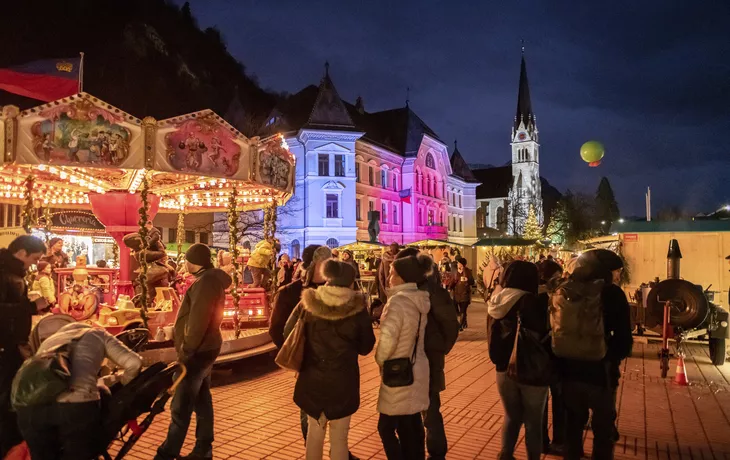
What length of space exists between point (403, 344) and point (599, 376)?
1569 mm

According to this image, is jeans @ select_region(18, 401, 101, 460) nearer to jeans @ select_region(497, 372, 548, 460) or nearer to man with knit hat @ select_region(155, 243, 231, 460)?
man with knit hat @ select_region(155, 243, 231, 460)

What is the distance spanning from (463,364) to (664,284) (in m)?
3.53

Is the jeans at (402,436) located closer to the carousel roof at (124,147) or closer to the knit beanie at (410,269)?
the knit beanie at (410,269)

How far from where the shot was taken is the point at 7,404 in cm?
400

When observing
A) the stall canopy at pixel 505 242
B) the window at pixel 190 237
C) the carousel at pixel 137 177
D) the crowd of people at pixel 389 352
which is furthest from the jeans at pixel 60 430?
the window at pixel 190 237

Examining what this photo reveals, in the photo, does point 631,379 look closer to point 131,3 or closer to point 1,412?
point 1,412

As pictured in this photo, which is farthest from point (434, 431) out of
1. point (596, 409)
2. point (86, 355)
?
point (86, 355)

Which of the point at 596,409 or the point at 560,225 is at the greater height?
the point at 560,225

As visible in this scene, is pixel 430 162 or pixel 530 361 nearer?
pixel 530 361

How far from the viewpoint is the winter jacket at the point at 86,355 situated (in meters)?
3.35

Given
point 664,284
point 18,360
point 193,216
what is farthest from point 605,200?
point 18,360

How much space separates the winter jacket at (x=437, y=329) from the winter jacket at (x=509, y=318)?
1.19ft

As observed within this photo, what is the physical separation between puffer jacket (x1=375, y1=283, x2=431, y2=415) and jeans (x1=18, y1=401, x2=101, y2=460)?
6.46ft

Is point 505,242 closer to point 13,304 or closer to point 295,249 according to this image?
point 295,249
